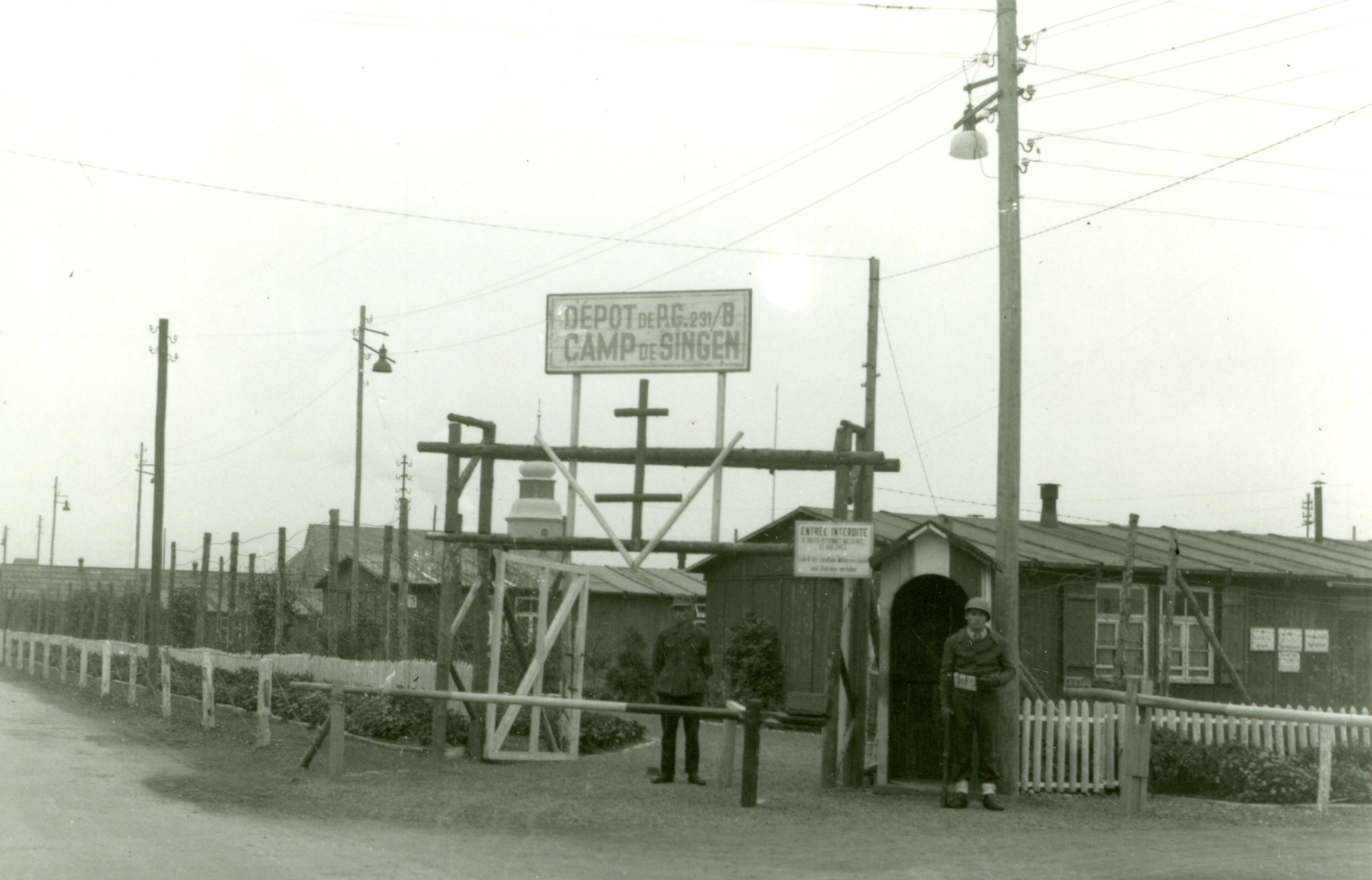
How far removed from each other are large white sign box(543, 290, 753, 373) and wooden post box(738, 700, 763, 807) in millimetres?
3545

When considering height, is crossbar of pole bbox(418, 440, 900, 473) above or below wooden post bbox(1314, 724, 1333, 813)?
above

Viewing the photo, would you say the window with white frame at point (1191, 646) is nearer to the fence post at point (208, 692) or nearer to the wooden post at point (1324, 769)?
the wooden post at point (1324, 769)

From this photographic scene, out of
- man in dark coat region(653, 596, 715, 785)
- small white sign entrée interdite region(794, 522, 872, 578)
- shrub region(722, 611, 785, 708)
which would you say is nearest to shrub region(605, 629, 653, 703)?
shrub region(722, 611, 785, 708)

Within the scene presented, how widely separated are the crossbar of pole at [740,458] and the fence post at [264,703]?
412 centimetres

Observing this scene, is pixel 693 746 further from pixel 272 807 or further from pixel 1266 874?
pixel 1266 874

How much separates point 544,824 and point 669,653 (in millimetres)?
3563

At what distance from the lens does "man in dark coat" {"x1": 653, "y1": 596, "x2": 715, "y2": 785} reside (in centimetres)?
1356

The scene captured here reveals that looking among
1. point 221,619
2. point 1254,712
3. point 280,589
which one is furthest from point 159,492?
point 1254,712

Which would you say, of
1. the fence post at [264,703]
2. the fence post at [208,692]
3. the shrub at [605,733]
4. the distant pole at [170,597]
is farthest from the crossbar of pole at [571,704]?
the distant pole at [170,597]

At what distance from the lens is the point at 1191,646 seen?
893 inches

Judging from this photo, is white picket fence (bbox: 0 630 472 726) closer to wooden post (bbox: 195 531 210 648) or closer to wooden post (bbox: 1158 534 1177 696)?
wooden post (bbox: 195 531 210 648)

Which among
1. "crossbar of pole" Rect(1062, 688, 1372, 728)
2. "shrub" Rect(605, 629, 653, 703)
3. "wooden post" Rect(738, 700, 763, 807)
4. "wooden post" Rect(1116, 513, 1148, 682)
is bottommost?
"shrub" Rect(605, 629, 653, 703)

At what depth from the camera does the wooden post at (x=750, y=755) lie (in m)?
11.8

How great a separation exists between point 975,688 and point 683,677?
109 inches
